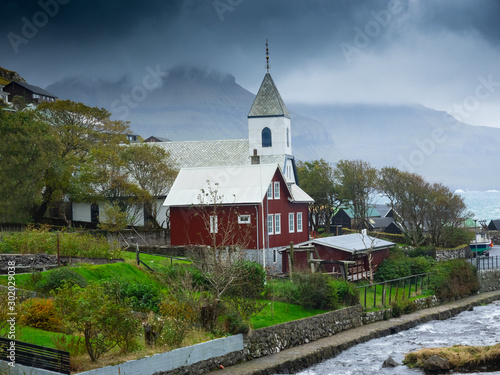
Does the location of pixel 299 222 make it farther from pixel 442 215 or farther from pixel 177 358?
pixel 177 358

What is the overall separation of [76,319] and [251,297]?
40.0 feet

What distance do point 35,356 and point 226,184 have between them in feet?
103

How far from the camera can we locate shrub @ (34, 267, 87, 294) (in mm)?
25984

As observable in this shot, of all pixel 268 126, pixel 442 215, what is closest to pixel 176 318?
pixel 268 126

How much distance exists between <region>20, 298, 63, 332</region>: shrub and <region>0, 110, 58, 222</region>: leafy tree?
2662cm

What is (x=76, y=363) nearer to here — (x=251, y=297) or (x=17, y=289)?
(x=17, y=289)

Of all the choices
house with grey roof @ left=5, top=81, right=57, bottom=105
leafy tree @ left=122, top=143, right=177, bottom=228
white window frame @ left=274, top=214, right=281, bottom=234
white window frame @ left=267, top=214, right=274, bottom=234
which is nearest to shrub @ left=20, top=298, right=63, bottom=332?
white window frame @ left=267, top=214, right=274, bottom=234

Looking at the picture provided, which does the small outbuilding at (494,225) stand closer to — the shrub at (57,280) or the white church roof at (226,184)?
the white church roof at (226,184)

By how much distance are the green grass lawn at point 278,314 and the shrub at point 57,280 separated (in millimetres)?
7869

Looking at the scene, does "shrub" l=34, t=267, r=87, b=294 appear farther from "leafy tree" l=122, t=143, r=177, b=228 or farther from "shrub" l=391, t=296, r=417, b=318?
"leafy tree" l=122, t=143, r=177, b=228

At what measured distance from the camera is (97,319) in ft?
66.9

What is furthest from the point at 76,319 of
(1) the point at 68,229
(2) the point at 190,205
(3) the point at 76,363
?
(1) the point at 68,229

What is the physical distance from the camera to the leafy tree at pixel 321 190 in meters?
80.6

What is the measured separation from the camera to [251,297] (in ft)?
102
